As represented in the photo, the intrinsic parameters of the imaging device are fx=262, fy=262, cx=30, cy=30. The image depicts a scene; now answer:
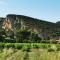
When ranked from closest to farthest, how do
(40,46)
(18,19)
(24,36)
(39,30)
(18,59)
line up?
(18,59), (40,46), (24,36), (39,30), (18,19)

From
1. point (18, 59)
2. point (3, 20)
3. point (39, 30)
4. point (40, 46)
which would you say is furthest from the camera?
point (3, 20)

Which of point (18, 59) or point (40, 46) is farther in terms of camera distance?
point (40, 46)

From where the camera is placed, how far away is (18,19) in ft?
237

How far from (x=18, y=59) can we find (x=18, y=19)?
5656 cm

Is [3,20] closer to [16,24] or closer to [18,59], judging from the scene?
[16,24]

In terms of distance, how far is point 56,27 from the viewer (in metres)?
70.2

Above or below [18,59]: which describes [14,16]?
above

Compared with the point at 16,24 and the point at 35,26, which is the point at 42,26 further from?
the point at 16,24

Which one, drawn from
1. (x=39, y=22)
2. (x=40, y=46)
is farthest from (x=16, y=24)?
(x=40, y=46)

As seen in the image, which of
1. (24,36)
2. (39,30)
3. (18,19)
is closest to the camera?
(24,36)

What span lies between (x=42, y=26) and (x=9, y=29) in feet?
29.0

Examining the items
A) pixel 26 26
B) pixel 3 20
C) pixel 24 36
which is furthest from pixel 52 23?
pixel 24 36

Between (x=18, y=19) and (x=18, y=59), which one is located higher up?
(x=18, y=19)

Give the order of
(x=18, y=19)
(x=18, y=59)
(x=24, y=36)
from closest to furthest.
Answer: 1. (x=18, y=59)
2. (x=24, y=36)
3. (x=18, y=19)
